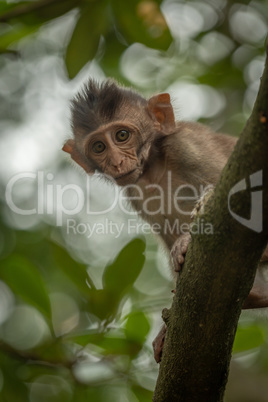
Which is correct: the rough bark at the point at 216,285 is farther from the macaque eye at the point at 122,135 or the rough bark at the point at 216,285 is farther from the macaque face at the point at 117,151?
the macaque eye at the point at 122,135

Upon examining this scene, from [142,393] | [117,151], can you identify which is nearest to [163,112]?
[117,151]

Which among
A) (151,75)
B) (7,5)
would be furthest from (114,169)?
(151,75)

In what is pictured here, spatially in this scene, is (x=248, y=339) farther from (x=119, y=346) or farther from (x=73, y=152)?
(x=73, y=152)

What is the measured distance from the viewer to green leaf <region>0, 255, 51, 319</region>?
4.25 meters

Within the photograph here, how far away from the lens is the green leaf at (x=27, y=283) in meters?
4.25

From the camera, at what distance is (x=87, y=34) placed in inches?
196

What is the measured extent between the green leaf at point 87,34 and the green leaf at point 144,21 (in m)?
0.17

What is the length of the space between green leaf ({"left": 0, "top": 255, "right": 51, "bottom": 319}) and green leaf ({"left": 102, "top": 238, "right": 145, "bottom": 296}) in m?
0.48

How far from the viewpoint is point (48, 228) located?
7574 millimetres

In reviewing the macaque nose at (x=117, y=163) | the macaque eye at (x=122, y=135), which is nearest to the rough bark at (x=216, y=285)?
the macaque nose at (x=117, y=163)

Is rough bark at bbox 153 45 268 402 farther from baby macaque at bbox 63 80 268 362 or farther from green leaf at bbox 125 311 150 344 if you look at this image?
baby macaque at bbox 63 80 268 362

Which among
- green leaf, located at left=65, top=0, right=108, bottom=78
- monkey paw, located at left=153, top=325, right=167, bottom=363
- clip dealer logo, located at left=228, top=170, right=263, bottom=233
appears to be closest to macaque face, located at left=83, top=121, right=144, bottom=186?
green leaf, located at left=65, top=0, right=108, bottom=78

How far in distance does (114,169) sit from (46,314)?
4.62 ft

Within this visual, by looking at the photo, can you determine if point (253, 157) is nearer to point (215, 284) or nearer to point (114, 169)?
point (215, 284)
